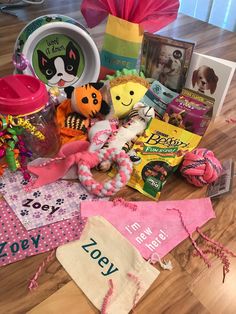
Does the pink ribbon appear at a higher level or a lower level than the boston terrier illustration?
lower

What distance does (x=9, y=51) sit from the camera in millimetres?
1111

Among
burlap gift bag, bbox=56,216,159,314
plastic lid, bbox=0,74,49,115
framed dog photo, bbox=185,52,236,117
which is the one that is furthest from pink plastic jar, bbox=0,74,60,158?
framed dog photo, bbox=185,52,236,117

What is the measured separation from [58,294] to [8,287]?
0.25 feet

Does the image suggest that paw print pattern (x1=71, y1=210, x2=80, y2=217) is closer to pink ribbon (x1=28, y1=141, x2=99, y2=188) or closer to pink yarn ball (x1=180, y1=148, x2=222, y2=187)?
pink ribbon (x1=28, y1=141, x2=99, y2=188)

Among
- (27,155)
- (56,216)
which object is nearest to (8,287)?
(56,216)

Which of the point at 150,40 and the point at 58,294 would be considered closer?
the point at 58,294

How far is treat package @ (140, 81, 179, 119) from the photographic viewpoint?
0.79 metres

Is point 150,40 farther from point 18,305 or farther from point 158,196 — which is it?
point 18,305

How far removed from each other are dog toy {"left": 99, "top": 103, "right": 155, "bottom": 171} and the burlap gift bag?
0.56 ft

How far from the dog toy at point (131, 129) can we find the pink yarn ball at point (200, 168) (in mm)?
131

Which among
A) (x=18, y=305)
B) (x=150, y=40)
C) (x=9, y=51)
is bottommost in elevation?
(x=18, y=305)

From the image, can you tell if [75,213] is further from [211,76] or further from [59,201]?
[211,76]

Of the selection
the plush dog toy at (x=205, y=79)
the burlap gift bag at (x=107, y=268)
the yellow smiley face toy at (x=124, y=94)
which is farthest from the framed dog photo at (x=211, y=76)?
the burlap gift bag at (x=107, y=268)

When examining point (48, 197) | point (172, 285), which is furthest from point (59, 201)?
point (172, 285)
